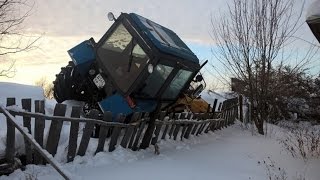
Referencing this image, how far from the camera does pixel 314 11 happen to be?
21.8 ft

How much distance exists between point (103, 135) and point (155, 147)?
1261 millimetres

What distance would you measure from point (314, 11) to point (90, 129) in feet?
13.1

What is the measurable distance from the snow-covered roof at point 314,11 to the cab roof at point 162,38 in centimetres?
262

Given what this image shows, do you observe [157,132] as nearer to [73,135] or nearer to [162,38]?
[162,38]

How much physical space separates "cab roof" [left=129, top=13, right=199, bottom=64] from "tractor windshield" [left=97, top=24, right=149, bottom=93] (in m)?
0.30

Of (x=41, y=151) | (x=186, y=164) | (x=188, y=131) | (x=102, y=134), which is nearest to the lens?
(x=41, y=151)

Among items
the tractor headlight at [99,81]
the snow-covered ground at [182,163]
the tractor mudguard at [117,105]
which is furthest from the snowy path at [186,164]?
the tractor headlight at [99,81]

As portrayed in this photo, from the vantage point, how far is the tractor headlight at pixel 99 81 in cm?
841

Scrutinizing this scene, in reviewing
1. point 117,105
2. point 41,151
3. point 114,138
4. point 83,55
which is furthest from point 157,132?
point 41,151

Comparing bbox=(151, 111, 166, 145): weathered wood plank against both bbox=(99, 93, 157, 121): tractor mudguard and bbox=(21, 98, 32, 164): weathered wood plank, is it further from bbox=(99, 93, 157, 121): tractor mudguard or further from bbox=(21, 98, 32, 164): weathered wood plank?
bbox=(21, 98, 32, 164): weathered wood plank

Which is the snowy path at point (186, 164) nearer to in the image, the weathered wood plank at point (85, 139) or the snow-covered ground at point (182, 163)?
the snow-covered ground at point (182, 163)

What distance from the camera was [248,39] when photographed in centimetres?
1366

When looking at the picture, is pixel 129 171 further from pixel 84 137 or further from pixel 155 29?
pixel 155 29

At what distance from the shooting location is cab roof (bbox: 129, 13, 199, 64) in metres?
7.98
